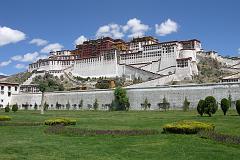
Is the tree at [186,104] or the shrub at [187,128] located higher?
the tree at [186,104]

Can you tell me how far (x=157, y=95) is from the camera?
54688 millimetres

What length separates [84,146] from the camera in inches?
563

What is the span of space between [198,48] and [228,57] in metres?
9.56

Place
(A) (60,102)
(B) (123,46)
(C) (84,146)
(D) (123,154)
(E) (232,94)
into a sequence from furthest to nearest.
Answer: (B) (123,46) → (A) (60,102) → (E) (232,94) → (C) (84,146) → (D) (123,154)

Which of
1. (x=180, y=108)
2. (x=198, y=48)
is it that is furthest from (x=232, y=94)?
(x=198, y=48)

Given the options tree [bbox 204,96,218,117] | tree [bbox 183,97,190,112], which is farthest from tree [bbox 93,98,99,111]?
tree [bbox 204,96,218,117]

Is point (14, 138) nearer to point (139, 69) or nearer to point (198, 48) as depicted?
point (139, 69)

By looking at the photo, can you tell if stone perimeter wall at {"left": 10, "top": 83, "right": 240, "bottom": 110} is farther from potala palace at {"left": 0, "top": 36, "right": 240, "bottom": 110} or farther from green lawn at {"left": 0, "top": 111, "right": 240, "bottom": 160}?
green lawn at {"left": 0, "top": 111, "right": 240, "bottom": 160}

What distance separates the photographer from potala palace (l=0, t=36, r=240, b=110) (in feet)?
174

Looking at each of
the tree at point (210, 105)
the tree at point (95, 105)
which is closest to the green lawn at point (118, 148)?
the tree at point (210, 105)

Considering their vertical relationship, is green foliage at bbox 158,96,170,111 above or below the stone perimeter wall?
below

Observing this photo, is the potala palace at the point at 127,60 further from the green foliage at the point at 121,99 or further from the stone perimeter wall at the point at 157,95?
the green foliage at the point at 121,99

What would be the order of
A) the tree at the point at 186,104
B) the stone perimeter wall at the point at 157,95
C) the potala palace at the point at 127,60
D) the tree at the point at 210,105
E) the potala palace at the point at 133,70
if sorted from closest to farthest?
the tree at the point at 210,105, the stone perimeter wall at the point at 157,95, the tree at the point at 186,104, the potala palace at the point at 133,70, the potala palace at the point at 127,60

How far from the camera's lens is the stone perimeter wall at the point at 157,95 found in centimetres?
4753
